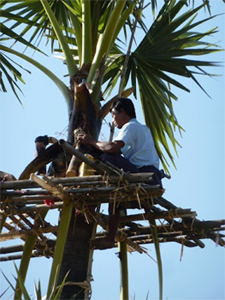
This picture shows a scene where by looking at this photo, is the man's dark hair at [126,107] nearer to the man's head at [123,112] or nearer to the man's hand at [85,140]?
the man's head at [123,112]

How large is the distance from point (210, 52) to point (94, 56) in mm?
1627

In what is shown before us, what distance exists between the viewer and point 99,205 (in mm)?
5016

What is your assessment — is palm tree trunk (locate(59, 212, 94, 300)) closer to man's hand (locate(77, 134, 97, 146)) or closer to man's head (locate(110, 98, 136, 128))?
man's hand (locate(77, 134, 97, 146))

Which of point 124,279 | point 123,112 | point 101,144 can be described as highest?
point 123,112

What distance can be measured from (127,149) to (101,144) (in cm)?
27

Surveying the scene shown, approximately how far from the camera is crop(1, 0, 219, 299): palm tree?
16.9ft

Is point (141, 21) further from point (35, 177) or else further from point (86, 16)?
point (35, 177)

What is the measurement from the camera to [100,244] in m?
4.90

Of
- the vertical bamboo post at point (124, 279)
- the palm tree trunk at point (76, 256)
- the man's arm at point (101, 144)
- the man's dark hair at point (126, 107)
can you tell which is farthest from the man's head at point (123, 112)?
the vertical bamboo post at point (124, 279)

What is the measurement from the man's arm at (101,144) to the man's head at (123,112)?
50 cm

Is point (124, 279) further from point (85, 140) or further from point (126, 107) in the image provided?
point (126, 107)

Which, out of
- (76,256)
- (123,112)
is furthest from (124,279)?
(123,112)

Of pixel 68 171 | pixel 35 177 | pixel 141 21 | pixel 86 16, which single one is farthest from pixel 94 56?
pixel 35 177

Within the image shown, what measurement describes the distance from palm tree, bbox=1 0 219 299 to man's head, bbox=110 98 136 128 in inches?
5.8
